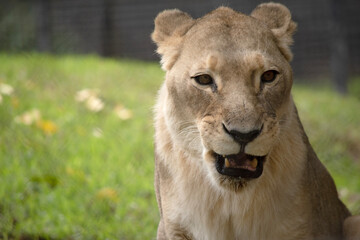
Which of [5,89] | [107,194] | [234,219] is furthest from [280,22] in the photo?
[5,89]

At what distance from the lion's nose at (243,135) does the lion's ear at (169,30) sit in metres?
0.57

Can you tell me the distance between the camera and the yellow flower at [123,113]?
4.55 metres

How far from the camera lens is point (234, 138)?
1.79 meters

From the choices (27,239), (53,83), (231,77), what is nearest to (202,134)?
(231,77)

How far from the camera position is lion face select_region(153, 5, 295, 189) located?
1.83 metres

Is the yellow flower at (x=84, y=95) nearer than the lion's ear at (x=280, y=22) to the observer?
No

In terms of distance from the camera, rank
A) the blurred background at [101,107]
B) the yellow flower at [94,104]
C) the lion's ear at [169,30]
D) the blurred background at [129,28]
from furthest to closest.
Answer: the blurred background at [129,28] → the yellow flower at [94,104] → the blurred background at [101,107] → the lion's ear at [169,30]

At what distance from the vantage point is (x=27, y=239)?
281cm

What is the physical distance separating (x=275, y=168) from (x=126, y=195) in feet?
5.02

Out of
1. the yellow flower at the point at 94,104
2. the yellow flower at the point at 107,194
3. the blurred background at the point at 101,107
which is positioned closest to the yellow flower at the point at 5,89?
the blurred background at the point at 101,107

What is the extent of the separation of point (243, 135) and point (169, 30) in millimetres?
760

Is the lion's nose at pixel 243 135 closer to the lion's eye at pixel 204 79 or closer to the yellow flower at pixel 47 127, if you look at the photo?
the lion's eye at pixel 204 79

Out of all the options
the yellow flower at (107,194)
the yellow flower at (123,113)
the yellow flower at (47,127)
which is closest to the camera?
the yellow flower at (107,194)

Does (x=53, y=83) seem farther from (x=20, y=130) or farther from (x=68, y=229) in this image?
(x=68, y=229)
